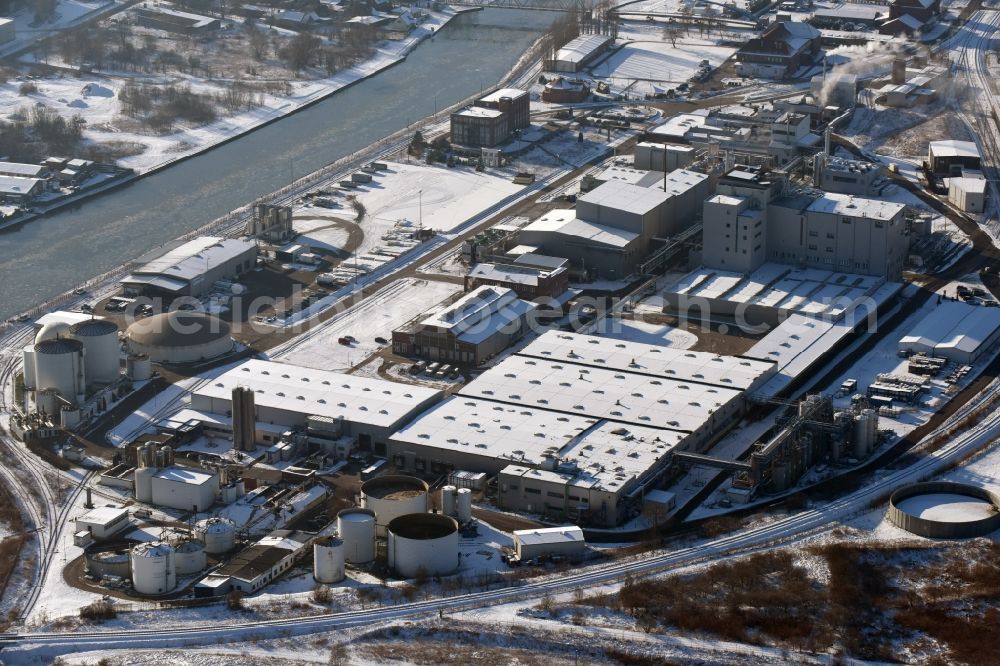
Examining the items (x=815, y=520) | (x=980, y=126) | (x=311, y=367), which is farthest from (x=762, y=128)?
(x=815, y=520)

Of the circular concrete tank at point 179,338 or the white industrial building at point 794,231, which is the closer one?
the circular concrete tank at point 179,338

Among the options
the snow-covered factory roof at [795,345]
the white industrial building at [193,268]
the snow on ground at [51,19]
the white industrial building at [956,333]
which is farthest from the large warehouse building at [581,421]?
the snow on ground at [51,19]

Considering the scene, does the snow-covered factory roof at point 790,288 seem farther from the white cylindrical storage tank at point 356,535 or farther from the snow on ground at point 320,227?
the white cylindrical storage tank at point 356,535

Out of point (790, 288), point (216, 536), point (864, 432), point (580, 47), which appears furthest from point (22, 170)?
point (864, 432)

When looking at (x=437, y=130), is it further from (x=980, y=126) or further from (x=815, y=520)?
(x=815, y=520)

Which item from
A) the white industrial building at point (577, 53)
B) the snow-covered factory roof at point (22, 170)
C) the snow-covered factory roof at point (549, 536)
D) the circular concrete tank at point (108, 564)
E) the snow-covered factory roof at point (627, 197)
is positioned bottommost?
the snow-covered factory roof at point (22, 170)

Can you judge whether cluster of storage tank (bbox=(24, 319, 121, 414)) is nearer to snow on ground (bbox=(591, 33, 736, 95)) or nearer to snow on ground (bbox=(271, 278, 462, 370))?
snow on ground (bbox=(271, 278, 462, 370))

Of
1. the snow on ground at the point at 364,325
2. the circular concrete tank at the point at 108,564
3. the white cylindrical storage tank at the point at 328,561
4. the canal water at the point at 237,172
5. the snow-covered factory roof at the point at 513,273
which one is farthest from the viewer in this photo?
the canal water at the point at 237,172
